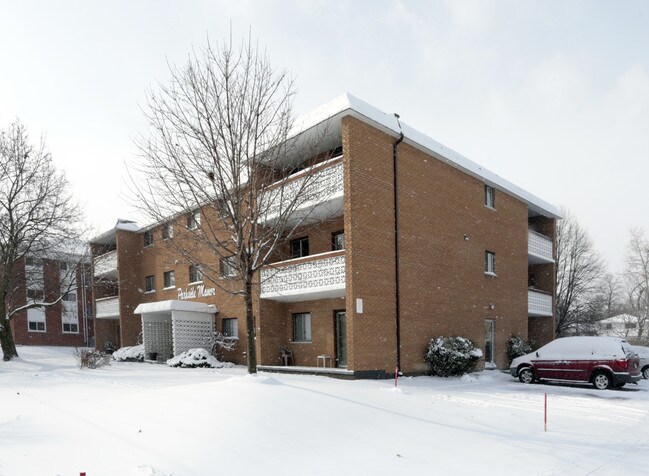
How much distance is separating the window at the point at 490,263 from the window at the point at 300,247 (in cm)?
890

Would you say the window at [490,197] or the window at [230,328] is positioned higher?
the window at [490,197]

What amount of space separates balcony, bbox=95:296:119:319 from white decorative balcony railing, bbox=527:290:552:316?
25318 millimetres

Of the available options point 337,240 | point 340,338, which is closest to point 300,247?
point 337,240

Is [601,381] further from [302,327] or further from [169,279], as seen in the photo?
[169,279]

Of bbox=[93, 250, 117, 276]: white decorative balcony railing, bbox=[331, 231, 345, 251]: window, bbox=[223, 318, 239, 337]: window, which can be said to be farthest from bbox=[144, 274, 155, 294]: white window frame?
bbox=[331, 231, 345, 251]: window

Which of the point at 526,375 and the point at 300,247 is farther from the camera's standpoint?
the point at 300,247

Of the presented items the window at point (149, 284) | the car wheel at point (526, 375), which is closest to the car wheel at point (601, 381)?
the car wheel at point (526, 375)

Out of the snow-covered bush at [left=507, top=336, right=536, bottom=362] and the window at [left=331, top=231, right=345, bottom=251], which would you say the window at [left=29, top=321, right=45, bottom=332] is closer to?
the window at [left=331, top=231, right=345, bottom=251]

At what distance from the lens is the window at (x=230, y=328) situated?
21.2m

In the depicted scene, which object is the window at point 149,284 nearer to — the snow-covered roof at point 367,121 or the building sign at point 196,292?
the building sign at point 196,292

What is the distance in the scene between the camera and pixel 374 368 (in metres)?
14.7

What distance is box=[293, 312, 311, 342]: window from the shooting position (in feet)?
60.2

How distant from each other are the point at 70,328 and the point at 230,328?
3314 cm

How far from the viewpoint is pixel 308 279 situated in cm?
1595
